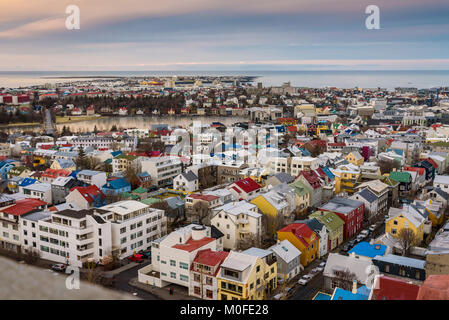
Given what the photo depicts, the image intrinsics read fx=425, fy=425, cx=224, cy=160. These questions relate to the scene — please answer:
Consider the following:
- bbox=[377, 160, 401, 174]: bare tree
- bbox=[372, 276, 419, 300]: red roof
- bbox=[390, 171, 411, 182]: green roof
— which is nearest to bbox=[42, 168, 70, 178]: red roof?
bbox=[390, 171, 411, 182]: green roof

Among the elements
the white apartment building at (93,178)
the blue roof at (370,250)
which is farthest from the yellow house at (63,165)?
the blue roof at (370,250)

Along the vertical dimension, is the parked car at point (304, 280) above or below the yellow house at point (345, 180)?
below

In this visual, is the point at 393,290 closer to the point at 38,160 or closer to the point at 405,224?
the point at 405,224

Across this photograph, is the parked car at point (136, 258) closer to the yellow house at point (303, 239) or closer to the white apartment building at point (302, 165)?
the yellow house at point (303, 239)

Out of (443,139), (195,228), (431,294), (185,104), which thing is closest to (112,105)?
(185,104)

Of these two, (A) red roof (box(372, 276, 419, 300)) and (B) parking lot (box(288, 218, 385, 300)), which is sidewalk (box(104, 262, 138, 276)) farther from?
(A) red roof (box(372, 276, 419, 300))

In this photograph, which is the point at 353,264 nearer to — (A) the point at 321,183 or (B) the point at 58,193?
(A) the point at 321,183
